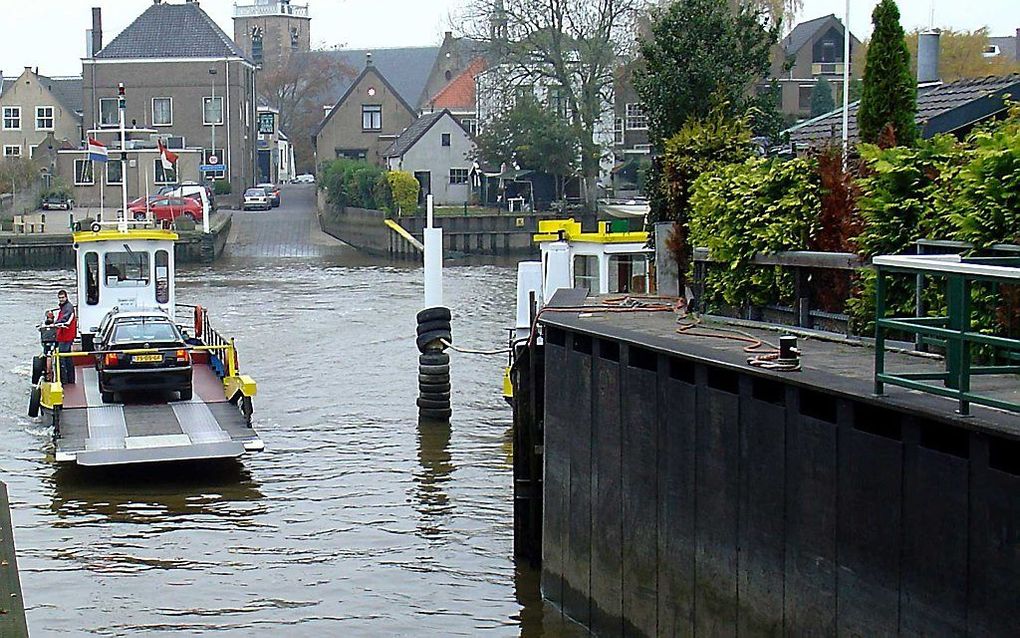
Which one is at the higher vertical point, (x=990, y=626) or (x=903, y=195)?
(x=903, y=195)

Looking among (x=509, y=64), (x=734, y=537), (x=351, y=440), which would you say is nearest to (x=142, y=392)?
(x=351, y=440)

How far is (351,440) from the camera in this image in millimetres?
24656

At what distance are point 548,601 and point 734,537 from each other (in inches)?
171

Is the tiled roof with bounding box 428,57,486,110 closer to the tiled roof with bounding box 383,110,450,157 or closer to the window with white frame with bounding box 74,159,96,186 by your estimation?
the tiled roof with bounding box 383,110,450,157

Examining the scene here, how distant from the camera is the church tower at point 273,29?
511 feet

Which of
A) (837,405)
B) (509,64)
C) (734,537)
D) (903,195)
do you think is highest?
(509,64)

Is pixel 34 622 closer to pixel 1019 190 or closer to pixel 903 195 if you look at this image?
pixel 903 195

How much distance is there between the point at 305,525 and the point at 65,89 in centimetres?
8937

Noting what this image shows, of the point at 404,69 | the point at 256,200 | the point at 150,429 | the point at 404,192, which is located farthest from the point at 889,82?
the point at 404,69

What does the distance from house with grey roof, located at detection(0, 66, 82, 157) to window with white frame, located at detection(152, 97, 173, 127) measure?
9587 mm

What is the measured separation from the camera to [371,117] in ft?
331

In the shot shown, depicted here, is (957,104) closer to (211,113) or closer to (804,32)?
(804,32)

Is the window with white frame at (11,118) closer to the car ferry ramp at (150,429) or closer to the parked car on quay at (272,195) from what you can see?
the parked car on quay at (272,195)

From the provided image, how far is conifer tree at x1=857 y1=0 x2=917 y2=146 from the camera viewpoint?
1570cm
